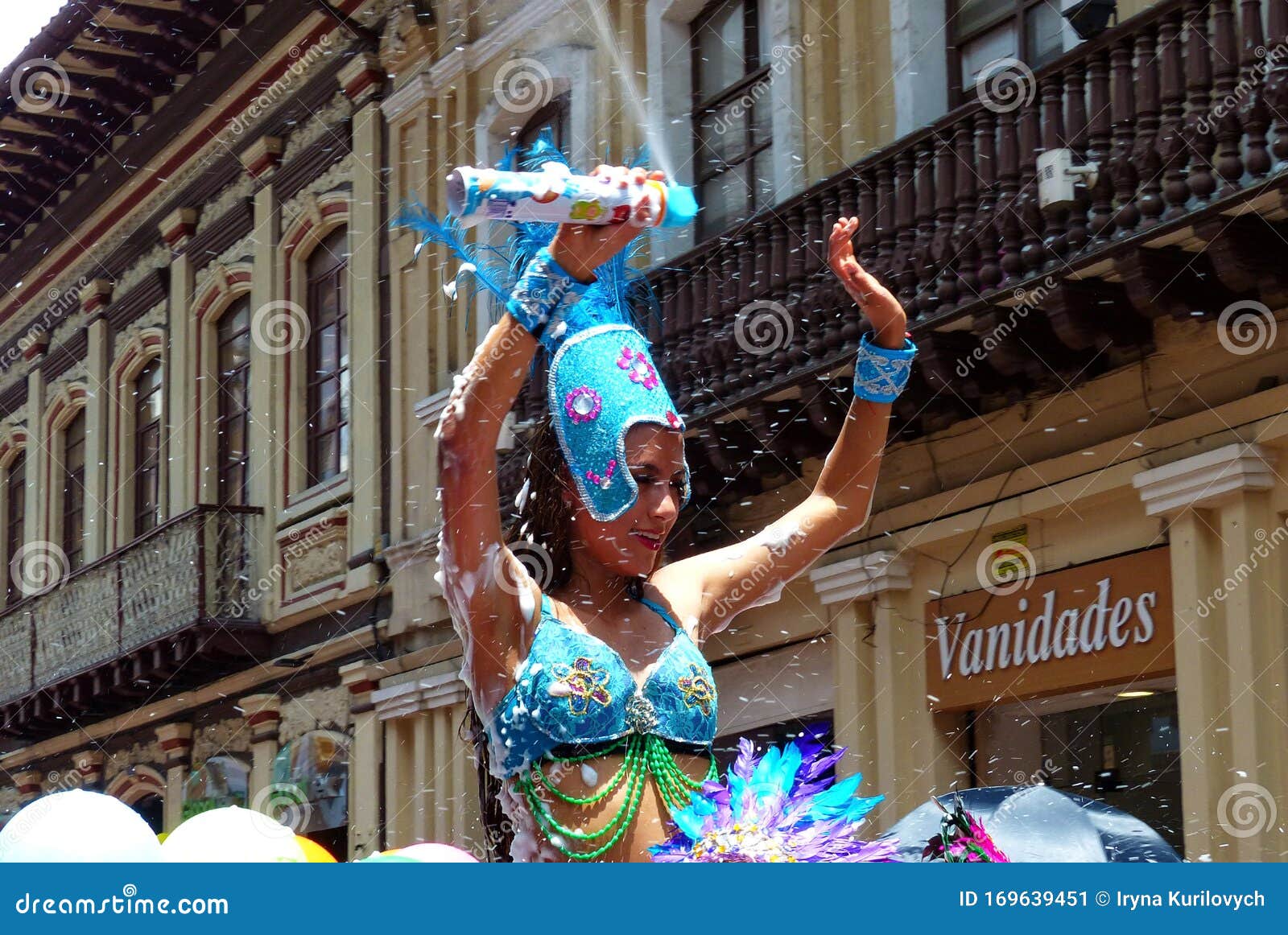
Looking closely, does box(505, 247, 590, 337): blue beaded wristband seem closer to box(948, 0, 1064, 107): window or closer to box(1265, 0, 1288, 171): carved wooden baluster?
box(1265, 0, 1288, 171): carved wooden baluster

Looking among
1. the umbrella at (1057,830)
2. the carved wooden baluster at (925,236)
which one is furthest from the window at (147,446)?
the umbrella at (1057,830)

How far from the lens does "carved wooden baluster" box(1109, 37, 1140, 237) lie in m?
8.16

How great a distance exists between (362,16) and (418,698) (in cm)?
550

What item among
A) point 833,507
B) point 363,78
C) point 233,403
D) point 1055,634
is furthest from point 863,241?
point 233,403

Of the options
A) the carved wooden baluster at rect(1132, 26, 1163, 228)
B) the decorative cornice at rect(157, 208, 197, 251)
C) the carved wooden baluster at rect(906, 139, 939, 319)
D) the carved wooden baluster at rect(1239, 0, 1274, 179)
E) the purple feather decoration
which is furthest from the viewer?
the decorative cornice at rect(157, 208, 197, 251)

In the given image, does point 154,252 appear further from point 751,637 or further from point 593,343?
point 593,343

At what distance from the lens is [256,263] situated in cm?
1734

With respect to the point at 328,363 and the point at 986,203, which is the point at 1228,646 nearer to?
the point at 986,203

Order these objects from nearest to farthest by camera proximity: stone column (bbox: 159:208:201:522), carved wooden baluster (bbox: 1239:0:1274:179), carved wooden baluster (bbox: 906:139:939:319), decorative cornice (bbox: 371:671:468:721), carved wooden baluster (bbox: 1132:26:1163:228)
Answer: carved wooden baluster (bbox: 1239:0:1274:179) → carved wooden baluster (bbox: 1132:26:1163:228) → carved wooden baluster (bbox: 906:139:939:319) → decorative cornice (bbox: 371:671:468:721) → stone column (bbox: 159:208:201:522)

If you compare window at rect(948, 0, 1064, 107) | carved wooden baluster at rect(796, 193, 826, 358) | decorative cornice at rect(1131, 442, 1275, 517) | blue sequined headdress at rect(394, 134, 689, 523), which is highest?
window at rect(948, 0, 1064, 107)

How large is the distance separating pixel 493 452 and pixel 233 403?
14.9 meters

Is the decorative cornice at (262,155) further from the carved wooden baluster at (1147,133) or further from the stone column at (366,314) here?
the carved wooden baluster at (1147,133)

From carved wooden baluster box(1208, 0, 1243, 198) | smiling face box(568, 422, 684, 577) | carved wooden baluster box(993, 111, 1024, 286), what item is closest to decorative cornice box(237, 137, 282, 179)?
carved wooden baluster box(993, 111, 1024, 286)

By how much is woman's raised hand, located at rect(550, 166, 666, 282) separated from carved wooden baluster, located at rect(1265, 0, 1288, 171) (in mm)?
4707
